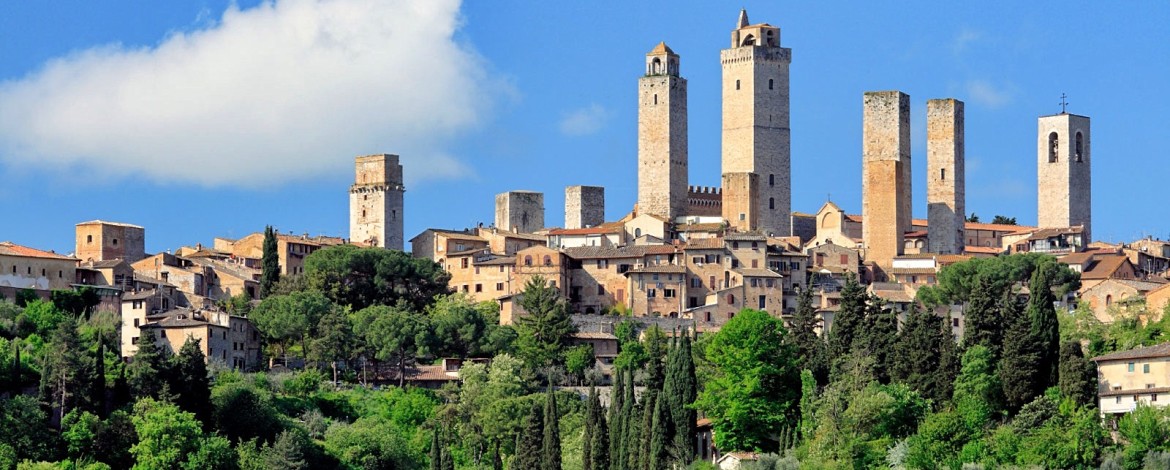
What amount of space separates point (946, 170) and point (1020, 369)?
34.9 meters

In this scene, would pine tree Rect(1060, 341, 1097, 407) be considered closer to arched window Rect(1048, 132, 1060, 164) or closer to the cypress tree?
the cypress tree

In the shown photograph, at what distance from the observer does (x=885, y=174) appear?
274 feet

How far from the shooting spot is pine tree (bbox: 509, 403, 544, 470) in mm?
57344

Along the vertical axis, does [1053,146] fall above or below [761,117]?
below

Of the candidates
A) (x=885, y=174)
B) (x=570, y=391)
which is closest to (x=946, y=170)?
(x=885, y=174)

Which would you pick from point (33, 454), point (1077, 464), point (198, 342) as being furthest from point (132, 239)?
point (1077, 464)

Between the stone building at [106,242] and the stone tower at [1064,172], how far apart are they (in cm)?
3265

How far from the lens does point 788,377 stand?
188 ft

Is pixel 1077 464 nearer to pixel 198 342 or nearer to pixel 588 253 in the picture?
pixel 198 342

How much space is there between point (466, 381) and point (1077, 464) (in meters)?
19.3

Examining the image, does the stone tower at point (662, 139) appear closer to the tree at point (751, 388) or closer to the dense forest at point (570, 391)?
the dense forest at point (570, 391)

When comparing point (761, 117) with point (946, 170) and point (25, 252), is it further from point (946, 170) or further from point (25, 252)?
point (25, 252)

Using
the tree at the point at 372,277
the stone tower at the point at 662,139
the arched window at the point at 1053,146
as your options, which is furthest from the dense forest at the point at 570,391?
the arched window at the point at 1053,146

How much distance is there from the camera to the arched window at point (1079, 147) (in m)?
95.2
